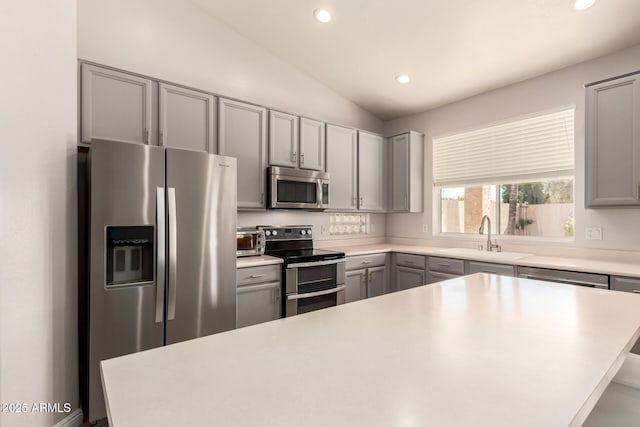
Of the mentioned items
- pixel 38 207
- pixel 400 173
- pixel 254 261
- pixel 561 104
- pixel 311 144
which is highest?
pixel 561 104

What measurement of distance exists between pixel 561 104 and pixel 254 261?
3166mm

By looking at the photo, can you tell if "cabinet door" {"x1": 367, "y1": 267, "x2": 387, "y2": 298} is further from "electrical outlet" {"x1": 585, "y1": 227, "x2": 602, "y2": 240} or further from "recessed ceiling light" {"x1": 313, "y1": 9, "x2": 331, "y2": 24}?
"recessed ceiling light" {"x1": 313, "y1": 9, "x2": 331, "y2": 24}

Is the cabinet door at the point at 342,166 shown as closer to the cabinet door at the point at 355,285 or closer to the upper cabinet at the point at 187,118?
the cabinet door at the point at 355,285

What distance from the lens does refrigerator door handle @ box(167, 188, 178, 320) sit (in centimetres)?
212

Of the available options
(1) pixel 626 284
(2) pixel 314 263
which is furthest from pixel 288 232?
(1) pixel 626 284

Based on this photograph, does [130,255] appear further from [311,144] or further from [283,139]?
[311,144]

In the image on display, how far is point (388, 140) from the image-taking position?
4293 mm

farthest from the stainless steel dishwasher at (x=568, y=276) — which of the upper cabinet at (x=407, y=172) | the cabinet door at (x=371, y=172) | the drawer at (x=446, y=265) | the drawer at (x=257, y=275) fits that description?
the drawer at (x=257, y=275)

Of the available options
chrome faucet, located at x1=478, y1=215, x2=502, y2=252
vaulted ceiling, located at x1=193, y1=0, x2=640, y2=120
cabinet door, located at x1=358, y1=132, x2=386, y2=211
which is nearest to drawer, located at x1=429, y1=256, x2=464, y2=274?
chrome faucet, located at x1=478, y1=215, x2=502, y2=252

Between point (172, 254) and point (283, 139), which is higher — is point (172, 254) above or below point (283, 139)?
below

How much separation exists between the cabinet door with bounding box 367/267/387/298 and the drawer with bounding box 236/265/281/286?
4.00ft

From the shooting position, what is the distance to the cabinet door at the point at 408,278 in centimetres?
351

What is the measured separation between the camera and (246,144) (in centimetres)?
305

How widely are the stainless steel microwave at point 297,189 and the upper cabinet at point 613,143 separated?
7.57 ft
